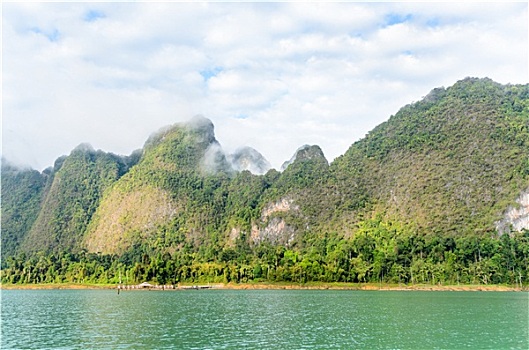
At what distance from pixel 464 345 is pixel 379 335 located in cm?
457

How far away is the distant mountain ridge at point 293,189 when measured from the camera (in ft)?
337

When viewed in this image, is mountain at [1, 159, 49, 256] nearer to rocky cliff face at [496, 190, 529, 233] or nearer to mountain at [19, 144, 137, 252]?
mountain at [19, 144, 137, 252]

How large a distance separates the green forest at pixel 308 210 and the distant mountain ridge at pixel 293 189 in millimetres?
375

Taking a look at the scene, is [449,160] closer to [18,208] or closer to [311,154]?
[311,154]

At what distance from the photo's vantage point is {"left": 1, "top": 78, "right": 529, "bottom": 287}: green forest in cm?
8862

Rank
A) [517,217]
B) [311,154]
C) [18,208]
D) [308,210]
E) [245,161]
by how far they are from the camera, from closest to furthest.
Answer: [517,217] → [308,210] → [311,154] → [18,208] → [245,161]

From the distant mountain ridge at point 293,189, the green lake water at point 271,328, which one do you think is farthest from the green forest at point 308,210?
the green lake water at point 271,328

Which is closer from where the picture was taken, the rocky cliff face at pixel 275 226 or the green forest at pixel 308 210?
the green forest at pixel 308 210

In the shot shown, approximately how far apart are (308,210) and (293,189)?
345 inches

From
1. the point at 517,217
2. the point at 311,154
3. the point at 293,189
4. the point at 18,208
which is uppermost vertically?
the point at 311,154

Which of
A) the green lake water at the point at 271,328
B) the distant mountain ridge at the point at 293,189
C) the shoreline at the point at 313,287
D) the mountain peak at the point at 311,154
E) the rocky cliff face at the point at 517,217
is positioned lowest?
the shoreline at the point at 313,287

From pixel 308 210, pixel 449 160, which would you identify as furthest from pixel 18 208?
pixel 449 160

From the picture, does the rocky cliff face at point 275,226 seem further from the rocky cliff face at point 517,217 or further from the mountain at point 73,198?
the mountain at point 73,198

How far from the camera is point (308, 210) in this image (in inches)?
4929
